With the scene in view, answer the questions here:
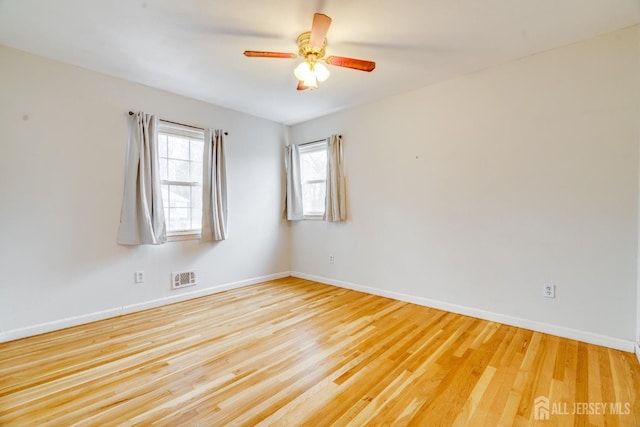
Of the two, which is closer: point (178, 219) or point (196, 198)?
point (178, 219)

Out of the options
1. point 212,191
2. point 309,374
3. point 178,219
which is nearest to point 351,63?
point 309,374

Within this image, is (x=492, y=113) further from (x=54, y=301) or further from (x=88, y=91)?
(x=54, y=301)

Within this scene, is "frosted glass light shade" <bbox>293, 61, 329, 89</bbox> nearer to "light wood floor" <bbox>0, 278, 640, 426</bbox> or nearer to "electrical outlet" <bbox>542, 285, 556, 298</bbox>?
"light wood floor" <bbox>0, 278, 640, 426</bbox>

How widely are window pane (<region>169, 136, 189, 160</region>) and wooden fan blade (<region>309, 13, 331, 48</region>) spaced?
7.90ft

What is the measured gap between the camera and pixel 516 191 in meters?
2.82

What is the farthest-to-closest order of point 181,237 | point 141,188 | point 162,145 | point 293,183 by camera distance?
point 293,183 → point 181,237 → point 162,145 → point 141,188

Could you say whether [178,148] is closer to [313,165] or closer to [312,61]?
[313,165]

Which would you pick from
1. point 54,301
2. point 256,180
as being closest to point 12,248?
point 54,301

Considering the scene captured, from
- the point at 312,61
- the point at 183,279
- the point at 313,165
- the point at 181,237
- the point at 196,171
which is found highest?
the point at 312,61

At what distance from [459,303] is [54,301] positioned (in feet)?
13.5

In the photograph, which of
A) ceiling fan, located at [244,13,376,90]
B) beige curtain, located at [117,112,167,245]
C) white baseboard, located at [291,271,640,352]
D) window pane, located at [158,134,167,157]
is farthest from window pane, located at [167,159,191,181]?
white baseboard, located at [291,271,640,352]

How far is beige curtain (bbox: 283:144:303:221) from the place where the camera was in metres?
4.73

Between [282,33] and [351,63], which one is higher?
[282,33]

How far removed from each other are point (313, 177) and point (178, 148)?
6.53ft
